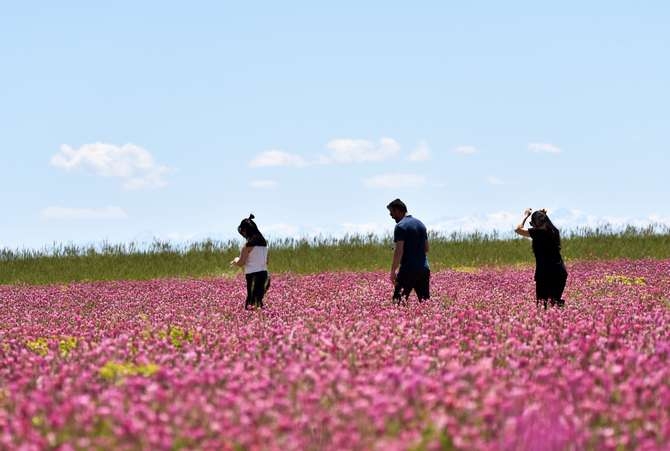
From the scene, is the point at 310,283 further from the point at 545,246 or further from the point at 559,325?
the point at 559,325

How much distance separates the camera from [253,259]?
14883mm

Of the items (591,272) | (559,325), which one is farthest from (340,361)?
(591,272)

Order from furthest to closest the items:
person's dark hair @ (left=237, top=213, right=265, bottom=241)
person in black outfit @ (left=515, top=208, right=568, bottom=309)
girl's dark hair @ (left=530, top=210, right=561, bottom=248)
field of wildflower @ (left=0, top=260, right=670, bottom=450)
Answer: person's dark hair @ (left=237, top=213, right=265, bottom=241), person in black outfit @ (left=515, top=208, right=568, bottom=309), girl's dark hair @ (left=530, top=210, right=561, bottom=248), field of wildflower @ (left=0, top=260, right=670, bottom=450)

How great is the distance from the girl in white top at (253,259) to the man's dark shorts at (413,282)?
2.33 metres

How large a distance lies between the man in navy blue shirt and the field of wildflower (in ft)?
7.21

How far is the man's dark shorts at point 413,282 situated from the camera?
1337 cm

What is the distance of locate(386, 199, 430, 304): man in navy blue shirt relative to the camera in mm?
13039

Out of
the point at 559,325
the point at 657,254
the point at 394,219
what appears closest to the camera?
the point at 559,325

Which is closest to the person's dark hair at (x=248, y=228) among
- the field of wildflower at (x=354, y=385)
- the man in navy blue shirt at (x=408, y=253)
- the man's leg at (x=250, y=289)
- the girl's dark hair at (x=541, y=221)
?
the man's leg at (x=250, y=289)

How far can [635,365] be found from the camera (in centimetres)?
636

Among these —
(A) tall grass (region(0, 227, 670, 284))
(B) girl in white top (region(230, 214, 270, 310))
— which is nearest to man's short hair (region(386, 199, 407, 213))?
(B) girl in white top (region(230, 214, 270, 310))

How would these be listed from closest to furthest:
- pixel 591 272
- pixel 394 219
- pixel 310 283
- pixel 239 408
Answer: pixel 239 408, pixel 394 219, pixel 310 283, pixel 591 272

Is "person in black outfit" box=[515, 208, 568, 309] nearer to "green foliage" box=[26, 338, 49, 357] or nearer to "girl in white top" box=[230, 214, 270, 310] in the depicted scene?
"girl in white top" box=[230, 214, 270, 310]

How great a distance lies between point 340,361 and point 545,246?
7330 millimetres
